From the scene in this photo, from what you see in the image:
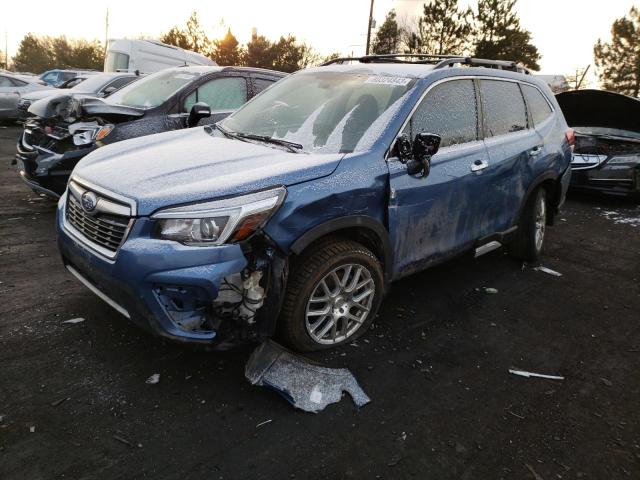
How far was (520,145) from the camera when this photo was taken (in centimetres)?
418

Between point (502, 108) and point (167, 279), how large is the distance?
3.18 meters

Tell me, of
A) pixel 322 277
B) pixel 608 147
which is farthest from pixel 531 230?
pixel 608 147

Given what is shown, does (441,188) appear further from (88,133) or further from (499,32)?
(499,32)

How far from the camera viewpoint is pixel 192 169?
8.96 ft

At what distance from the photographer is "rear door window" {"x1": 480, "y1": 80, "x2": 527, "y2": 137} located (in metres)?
3.89

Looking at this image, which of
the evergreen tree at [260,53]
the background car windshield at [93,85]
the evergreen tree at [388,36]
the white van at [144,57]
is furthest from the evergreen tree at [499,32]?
the background car windshield at [93,85]

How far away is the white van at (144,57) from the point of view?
15.2m

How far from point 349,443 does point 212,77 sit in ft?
16.8

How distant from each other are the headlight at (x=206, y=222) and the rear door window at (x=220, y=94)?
3875mm

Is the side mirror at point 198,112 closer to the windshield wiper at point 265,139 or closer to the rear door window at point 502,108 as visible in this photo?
the windshield wiper at point 265,139

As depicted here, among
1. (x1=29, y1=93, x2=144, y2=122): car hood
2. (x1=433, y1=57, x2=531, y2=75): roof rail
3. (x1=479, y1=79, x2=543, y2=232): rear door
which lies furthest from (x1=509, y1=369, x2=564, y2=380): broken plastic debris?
(x1=29, y1=93, x2=144, y2=122): car hood

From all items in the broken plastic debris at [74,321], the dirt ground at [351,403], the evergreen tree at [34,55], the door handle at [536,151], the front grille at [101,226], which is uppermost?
the evergreen tree at [34,55]

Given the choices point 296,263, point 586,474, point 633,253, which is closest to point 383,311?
point 296,263

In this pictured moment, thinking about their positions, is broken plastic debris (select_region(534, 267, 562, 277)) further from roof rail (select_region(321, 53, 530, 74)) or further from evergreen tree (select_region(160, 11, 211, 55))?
evergreen tree (select_region(160, 11, 211, 55))
